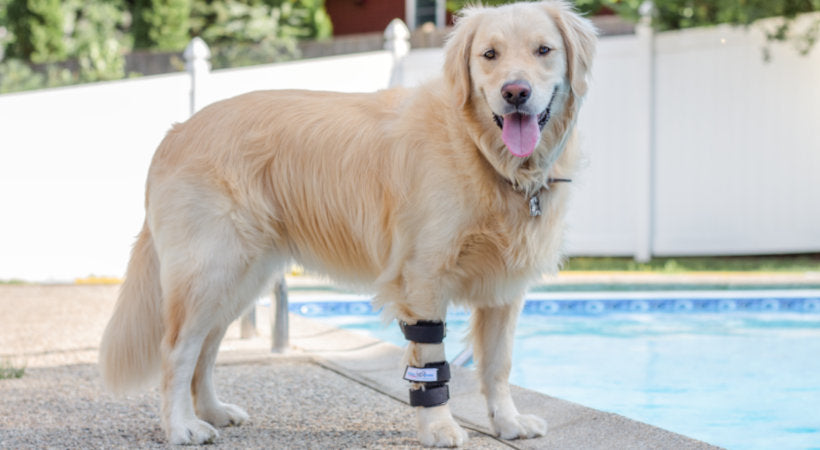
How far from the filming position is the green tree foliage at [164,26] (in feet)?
53.7

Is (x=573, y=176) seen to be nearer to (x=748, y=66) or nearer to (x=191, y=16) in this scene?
(x=748, y=66)

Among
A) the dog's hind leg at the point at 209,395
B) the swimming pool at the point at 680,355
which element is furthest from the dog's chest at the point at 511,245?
the swimming pool at the point at 680,355

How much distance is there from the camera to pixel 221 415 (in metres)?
3.63

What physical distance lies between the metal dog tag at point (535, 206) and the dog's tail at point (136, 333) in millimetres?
1506

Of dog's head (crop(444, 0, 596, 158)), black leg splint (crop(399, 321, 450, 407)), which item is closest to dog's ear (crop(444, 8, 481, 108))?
dog's head (crop(444, 0, 596, 158))

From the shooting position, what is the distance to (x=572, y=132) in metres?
3.36

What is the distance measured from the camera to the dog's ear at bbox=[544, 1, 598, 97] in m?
3.17

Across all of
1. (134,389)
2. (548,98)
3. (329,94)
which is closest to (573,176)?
(548,98)

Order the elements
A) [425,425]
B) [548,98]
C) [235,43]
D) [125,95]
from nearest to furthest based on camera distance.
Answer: [548,98]
[425,425]
[125,95]
[235,43]

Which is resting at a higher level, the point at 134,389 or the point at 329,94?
the point at 329,94

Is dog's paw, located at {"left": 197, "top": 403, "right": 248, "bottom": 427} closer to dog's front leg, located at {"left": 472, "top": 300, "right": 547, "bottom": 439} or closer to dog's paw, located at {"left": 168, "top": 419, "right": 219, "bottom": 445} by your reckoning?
dog's paw, located at {"left": 168, "top": 419, "right": 219, "bottom": 445}

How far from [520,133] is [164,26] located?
1455 centimetres

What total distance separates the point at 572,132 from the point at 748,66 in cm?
669

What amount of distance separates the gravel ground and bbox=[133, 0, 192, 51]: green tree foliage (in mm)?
11706
